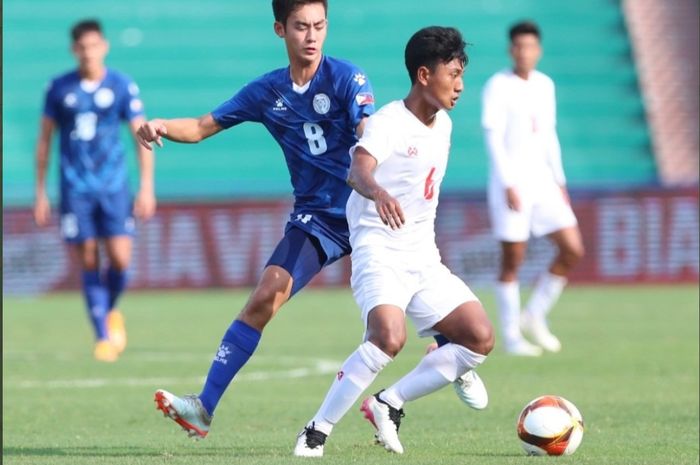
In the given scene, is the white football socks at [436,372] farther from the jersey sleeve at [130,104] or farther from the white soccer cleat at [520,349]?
the jersey sleeve at [130,104]

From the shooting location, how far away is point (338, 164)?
23.5 feet

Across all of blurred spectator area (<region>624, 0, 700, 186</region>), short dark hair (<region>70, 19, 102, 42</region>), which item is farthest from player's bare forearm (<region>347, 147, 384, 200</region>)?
blurred spectator area (<region>624, 0, 700, 186</region>)

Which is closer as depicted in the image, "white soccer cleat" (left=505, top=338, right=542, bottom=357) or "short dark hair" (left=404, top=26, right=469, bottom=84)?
"short dark hair" (left=404, top=26, right=469, bottom=84)

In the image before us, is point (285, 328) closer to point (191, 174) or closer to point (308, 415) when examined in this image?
point (308, 415)

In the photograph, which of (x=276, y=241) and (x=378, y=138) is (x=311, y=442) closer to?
(x=378, y=138)

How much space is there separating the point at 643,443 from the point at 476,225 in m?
12.7

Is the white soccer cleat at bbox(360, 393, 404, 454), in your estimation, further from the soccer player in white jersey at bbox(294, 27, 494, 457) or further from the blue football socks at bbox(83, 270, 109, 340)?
the blue football socks at bbox(83, 270, 109, 340)

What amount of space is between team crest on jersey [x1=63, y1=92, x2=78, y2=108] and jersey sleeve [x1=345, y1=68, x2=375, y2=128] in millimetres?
5592

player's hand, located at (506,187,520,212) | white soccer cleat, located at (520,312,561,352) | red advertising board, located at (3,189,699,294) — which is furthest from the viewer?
red advertising board, located at (3,189,699,294)

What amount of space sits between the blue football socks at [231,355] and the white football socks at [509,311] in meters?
5.30

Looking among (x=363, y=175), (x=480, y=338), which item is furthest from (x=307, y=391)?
(x=363, y=175)

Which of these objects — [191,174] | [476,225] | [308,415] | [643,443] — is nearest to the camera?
[643,443]

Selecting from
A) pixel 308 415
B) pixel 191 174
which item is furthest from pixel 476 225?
pixel 308 415

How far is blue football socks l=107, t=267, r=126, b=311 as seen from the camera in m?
12.3
